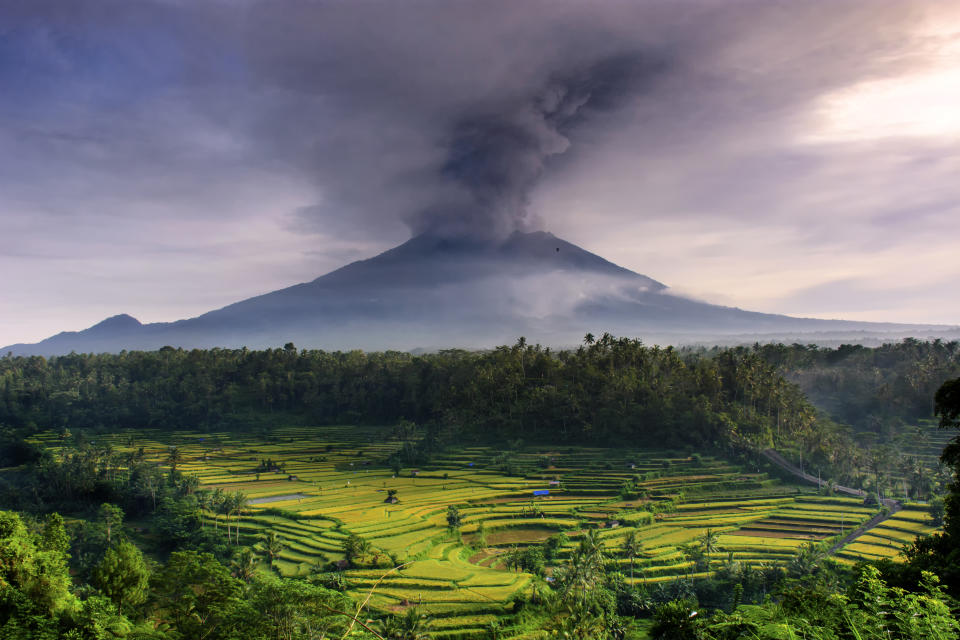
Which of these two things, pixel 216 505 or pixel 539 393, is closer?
pixel 216 505

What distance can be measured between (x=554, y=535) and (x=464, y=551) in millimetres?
5190

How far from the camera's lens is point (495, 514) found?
31062mm

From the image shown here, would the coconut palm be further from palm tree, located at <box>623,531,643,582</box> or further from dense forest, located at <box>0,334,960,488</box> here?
dense forest, located at <box>0,334,960,488</box>

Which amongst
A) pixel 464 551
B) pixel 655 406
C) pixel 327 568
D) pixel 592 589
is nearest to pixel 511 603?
pixel 592 589

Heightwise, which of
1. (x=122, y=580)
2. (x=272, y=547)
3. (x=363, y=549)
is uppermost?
(x=122, y=580)

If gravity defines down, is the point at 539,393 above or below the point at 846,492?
above

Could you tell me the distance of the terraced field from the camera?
22562mm

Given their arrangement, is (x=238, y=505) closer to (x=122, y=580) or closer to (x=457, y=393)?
(x=122, y=580)

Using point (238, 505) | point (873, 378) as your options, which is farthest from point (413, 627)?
point (873, 378)

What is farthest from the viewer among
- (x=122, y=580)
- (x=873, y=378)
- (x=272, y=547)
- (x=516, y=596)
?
(x=873, y=378)

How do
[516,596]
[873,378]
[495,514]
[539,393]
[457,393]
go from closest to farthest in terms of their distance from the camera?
1. [516,596]
2. [495,514]
3. [539,393]
4. [873,378]
5. [457,393]

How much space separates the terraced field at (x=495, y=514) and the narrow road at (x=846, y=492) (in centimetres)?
53

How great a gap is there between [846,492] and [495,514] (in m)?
24.3

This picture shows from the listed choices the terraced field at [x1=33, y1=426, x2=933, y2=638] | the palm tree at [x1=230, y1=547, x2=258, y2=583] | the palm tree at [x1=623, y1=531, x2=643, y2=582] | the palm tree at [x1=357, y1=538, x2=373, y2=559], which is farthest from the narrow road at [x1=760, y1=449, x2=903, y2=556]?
the palm tree at [x1=230, y1=547, x2=258, y2=583]
